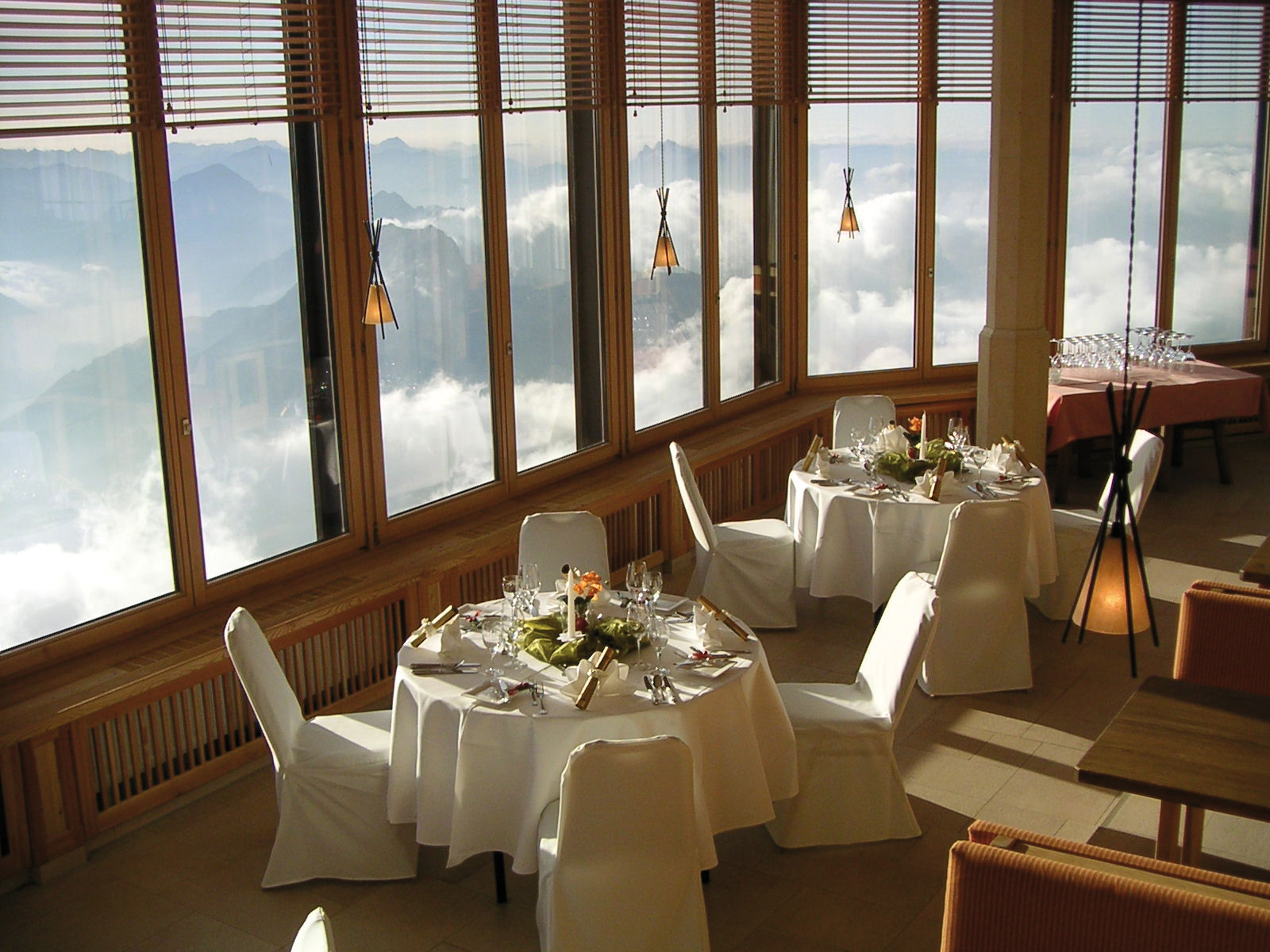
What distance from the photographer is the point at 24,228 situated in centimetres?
485

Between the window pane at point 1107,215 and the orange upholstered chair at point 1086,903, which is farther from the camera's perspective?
the window pane at point 1107,215

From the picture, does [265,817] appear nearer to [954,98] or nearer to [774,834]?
[774,834]

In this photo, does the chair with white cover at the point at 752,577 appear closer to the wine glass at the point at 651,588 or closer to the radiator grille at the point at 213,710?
the radiator grille at the point at 213,710

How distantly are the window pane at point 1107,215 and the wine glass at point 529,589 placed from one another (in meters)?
6.68

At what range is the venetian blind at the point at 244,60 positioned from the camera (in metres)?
5.20

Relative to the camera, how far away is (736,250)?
8.91 m

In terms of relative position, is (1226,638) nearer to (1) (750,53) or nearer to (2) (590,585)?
(2) (590,585)

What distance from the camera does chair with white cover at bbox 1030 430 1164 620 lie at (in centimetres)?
687

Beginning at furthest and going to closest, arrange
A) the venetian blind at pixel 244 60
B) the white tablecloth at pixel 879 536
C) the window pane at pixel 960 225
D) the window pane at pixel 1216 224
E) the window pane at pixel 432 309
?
the window pane at pixel 1216 224, the window pane at pixel 960 225, the white tablecloth at pixel 879 536, the window pane at pixel 432 309, the venetian blind at pixel 244 60

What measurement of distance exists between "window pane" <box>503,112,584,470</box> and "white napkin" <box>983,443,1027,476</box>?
2.37 meters

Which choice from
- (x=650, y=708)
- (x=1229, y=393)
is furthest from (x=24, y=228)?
(x=1229, y=393)

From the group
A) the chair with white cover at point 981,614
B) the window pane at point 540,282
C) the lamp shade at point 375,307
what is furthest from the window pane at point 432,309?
the chair with white cover at point 981,614

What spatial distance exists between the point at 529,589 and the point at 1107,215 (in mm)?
7061

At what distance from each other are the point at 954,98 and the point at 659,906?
725 cm
